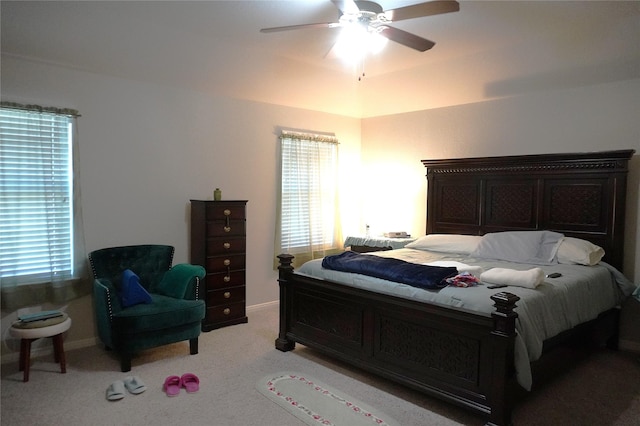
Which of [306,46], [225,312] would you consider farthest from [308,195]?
[306,46]

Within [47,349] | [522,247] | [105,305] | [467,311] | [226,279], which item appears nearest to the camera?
[467,311]

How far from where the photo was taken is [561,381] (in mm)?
3250

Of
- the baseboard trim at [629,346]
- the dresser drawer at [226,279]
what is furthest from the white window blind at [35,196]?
the baseboard trim at [629,346]

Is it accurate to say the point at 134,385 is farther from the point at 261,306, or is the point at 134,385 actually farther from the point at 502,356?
the point at 502,356

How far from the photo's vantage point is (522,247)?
399 cm

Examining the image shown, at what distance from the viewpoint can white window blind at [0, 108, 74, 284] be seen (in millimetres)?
3424

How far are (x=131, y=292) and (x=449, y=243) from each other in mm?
3057

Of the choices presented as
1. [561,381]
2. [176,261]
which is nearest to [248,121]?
[176,261]

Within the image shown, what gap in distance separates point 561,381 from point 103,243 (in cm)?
396

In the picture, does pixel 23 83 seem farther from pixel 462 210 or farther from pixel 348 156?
pixel 462 210

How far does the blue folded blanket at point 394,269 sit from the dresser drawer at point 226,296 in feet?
4.19

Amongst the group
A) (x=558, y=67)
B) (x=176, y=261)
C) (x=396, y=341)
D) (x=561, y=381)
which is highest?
(x=558, y=67)

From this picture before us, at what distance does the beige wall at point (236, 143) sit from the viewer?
3.85 meters

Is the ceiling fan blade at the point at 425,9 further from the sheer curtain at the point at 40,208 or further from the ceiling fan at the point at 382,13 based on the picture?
the sheer curtain at the point at 40,208
